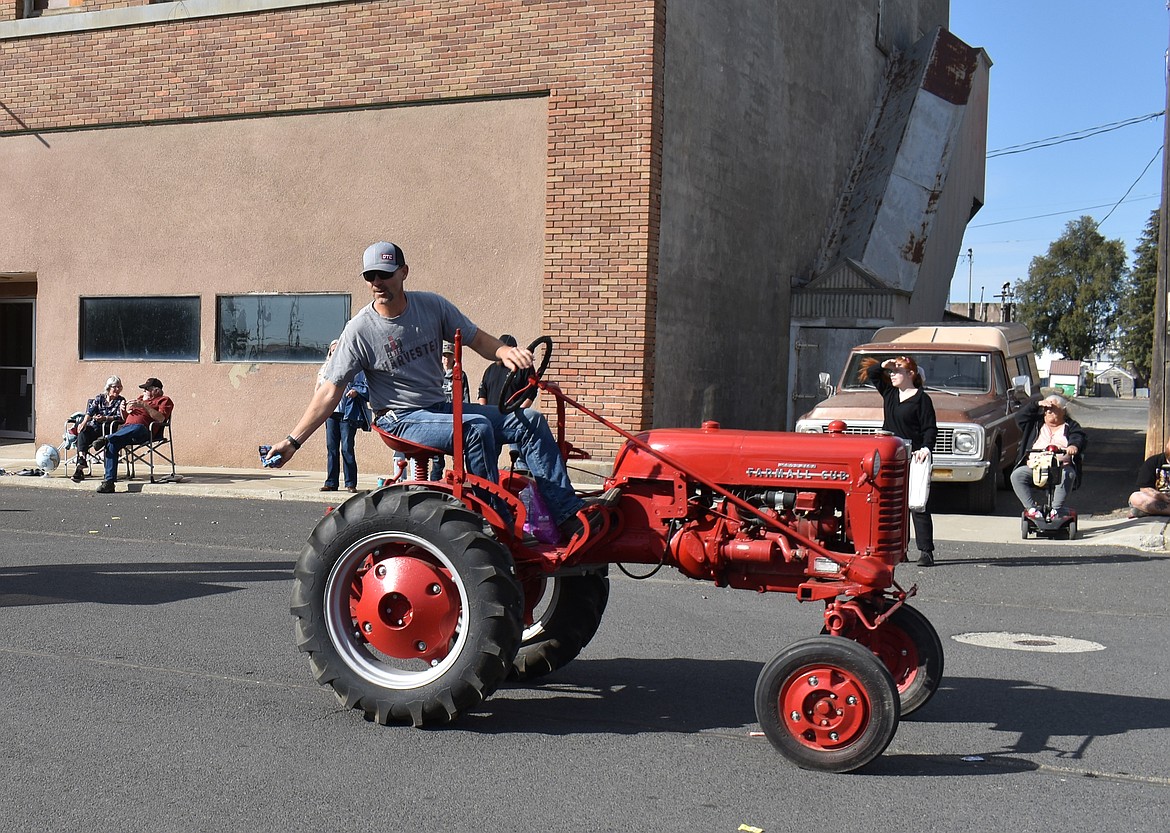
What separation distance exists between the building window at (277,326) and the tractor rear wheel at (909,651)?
13.2m

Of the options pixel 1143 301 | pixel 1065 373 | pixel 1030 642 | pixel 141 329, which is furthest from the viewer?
pixel 1065 373

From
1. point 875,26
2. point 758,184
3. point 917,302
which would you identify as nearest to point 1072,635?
point 758,184

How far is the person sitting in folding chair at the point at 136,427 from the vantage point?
52.9ft

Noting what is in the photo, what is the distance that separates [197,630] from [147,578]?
81.7 inches

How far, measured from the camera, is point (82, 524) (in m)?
12.7

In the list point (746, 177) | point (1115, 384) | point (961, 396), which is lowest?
point (961, 396)

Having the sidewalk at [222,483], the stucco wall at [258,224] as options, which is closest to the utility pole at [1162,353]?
the stucco wall at [258,224]

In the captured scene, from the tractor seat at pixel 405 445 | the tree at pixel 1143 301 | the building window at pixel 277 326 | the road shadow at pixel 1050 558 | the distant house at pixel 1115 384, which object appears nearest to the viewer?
the tractor seat at pixel 405 445

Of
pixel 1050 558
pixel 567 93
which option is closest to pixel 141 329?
pixel 567 93

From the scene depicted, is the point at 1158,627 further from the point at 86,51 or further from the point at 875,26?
the point at 875,26

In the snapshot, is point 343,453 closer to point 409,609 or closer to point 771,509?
point 409,609

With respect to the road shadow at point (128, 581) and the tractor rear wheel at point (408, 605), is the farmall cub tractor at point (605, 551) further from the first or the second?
the road shadow at point (128, 581)

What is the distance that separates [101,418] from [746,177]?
10.3m

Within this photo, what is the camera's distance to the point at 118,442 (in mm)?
16188
